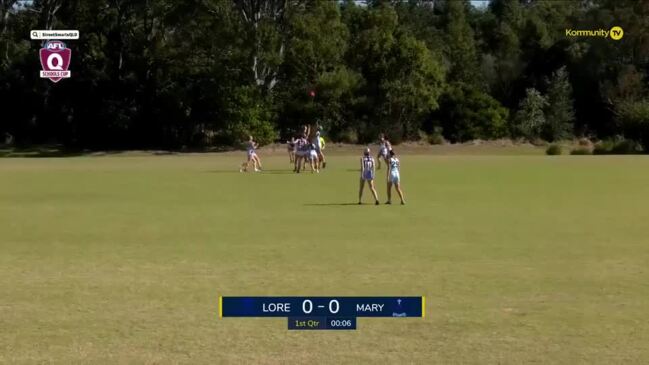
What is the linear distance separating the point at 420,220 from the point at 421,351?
1060cm

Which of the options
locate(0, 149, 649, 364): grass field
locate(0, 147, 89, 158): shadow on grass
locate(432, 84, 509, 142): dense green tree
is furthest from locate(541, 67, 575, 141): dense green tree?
locate(0, 149, 649, 364): grass field

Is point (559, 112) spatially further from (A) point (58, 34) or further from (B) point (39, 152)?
(B) point (39, 152)

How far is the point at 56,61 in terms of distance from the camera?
64250 millimetres

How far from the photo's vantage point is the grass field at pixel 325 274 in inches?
324

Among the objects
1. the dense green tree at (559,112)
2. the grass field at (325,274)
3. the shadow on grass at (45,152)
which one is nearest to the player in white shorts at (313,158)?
the grass field at (325,274)

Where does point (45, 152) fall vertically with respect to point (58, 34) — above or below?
below

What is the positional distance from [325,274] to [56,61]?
188 feet

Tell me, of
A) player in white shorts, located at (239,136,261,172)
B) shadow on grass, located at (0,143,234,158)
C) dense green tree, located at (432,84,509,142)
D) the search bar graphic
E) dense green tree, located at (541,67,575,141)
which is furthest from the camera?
dense green tree, located at (541,67,575,141)

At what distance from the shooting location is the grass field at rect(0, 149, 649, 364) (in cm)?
823

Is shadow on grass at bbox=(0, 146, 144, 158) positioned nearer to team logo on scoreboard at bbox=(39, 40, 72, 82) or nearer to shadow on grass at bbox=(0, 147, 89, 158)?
shadow on grass at bbox=(0, 147, 89, 158)

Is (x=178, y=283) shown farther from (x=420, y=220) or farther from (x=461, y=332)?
(x=420, y=220)

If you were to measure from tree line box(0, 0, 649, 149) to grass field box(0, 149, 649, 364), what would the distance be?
127 ft
